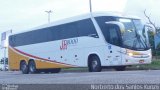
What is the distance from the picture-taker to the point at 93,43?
1972cm

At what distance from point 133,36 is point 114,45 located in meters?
1.05

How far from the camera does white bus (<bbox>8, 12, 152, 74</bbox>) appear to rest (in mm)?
18984

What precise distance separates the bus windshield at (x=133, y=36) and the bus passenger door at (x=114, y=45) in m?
0.31

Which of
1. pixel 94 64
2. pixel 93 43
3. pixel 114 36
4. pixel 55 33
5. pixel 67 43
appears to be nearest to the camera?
pixel 114 36

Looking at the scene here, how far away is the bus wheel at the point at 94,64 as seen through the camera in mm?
19297

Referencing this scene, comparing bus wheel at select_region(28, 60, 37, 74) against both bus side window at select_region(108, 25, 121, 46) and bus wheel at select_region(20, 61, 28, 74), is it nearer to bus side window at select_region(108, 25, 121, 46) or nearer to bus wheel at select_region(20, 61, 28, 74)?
bus wheel at select_region(20, 61, 28, 74)

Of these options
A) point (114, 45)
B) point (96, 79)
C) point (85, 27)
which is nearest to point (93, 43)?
point (85, 27)

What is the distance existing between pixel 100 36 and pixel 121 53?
4.27 ft

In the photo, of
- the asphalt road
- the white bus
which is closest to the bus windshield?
the white bus

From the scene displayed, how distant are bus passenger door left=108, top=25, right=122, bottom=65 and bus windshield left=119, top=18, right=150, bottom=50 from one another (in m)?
0.31

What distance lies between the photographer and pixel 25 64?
25188 millimetres

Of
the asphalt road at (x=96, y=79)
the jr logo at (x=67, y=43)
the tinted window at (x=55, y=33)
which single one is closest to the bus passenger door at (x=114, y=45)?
the tinted window at (x=55, y=33)

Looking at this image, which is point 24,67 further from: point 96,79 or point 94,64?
point 96,79

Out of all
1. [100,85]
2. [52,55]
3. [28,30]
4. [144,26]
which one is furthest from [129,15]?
[100,85]
